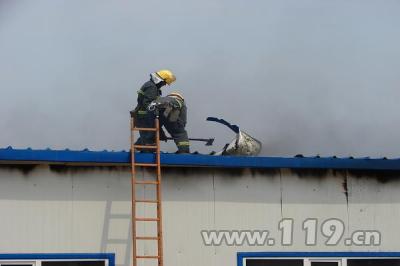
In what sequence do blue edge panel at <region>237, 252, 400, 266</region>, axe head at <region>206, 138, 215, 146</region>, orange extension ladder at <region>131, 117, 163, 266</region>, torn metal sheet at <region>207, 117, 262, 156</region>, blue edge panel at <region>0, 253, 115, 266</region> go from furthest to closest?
axe head at <region>206, 138, 215, 146</region> < torn metal sheet at <region>207, 117, 262, 156</region> < blue edge panel at <region>237, 252, 400, 266</region> < orange extension ladder at <region>131, 117, 163, 266</region> < blue edge panel at <region>0, 253, 115, 266</region>

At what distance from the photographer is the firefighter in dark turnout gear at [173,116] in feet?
59.9

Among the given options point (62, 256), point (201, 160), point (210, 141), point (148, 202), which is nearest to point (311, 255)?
point (201, 160)

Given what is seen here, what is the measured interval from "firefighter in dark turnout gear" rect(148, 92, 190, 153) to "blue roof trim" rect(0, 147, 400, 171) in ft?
6.61

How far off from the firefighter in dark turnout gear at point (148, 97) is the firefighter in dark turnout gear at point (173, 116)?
197 mm

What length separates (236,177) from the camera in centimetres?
1652

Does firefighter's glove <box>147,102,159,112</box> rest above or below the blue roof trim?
above

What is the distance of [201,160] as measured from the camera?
1614 centimetres

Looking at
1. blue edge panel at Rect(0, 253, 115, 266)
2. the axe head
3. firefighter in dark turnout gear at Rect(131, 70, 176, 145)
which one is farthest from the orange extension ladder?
the axe head

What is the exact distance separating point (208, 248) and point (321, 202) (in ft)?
7.04

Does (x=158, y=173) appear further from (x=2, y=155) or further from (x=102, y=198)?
(x=2, y=155)

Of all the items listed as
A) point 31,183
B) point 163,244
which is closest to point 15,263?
point 31,183

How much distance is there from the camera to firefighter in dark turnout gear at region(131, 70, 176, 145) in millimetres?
18531

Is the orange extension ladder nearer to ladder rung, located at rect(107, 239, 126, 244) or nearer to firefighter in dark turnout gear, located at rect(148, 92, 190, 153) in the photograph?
ladder rung, located at rect(107, 239, 126, 244)

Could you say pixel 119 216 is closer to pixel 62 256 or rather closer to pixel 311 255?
pixel 62 256
